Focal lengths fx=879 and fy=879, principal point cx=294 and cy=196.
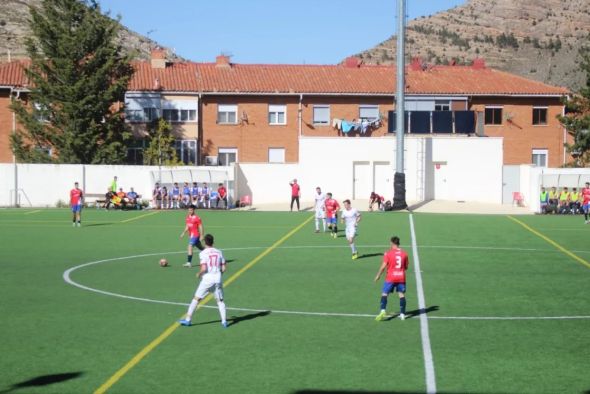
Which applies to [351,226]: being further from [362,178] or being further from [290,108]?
[290,108]

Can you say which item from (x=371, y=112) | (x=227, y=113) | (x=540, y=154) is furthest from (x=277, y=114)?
(x=540, y=154)

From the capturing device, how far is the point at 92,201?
169ft

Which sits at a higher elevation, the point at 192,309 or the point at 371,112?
the point at 371,112

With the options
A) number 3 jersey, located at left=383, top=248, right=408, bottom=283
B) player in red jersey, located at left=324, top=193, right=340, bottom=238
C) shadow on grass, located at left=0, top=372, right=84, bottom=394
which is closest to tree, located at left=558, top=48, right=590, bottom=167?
player in red jersey, located at left=324, top=193, right=340, bottom=238

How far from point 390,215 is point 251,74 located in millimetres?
24490

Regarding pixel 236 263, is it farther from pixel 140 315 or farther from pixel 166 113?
pixel 166 113

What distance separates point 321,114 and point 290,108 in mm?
2302

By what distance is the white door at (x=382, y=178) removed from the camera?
2163 inches

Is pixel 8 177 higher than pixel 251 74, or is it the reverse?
pixel 251 74

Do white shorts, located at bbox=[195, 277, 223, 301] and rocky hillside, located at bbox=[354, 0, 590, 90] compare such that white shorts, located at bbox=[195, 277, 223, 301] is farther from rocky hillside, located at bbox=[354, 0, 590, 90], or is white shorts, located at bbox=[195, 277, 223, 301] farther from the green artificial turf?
rocky hillside, located at bbox=[354, 0, 590, 90]

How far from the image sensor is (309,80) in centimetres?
6481

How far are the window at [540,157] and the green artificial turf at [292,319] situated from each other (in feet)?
111

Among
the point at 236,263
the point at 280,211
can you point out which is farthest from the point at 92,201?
the point at 236,263

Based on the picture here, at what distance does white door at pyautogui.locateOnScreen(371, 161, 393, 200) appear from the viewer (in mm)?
54938
